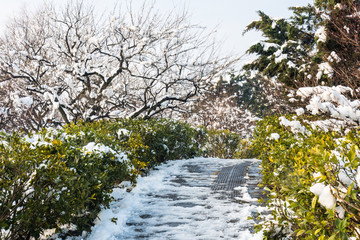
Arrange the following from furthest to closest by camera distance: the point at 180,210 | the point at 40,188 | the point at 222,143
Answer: the point at 222,143 → the point at 180,210 → the point at 40,188

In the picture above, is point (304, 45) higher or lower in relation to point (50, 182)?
higher

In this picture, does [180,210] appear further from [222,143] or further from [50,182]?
[222,143]

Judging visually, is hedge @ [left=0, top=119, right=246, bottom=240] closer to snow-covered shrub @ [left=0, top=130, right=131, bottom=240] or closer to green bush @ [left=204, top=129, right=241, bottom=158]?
snow-covered shrub @ [left=0, top=130, right=131, bottom=240]

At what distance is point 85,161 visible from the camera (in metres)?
3.91

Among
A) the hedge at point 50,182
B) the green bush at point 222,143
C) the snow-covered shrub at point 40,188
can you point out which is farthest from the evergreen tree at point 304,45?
the snow-covered shrub at point 40,188

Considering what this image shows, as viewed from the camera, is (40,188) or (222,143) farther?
(222,143)

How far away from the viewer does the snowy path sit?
3.88 m

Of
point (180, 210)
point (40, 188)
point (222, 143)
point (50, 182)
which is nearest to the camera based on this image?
point (40, 188)

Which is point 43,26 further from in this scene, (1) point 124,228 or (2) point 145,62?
(1) point 124,228

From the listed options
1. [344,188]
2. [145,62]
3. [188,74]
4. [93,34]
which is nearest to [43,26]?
[93,34]

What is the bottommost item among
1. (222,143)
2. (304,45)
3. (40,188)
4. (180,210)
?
(180,210)

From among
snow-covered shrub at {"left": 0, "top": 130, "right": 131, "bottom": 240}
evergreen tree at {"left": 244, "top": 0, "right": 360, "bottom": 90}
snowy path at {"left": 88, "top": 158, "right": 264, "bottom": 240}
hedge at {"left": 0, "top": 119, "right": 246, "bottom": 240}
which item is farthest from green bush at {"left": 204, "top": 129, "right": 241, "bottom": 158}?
snow-covered shrub at {"left": 0, "top": 130, "right": 131, "bottom": 240}

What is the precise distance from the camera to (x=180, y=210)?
478cm

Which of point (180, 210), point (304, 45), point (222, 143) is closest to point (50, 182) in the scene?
point (180, 210)
